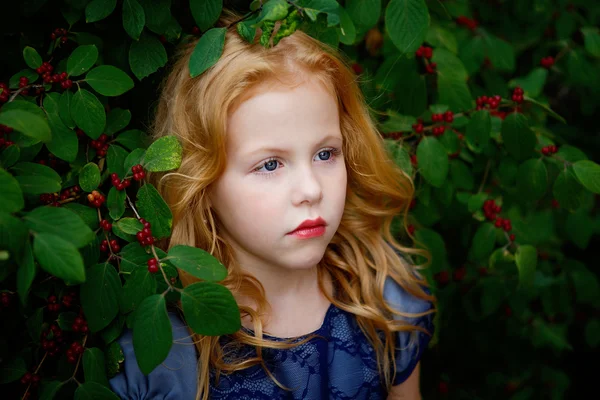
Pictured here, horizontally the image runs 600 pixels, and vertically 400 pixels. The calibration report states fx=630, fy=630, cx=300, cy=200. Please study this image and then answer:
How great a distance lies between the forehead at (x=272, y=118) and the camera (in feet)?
4.16

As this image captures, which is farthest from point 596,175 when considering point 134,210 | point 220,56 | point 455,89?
point 134,210

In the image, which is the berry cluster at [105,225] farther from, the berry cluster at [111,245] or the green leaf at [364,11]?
the green leaf at [364,11]

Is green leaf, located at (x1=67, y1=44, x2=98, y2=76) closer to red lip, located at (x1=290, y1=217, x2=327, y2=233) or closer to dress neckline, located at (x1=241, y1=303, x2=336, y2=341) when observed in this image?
red lip, located at (x1=290, y1=217, x2=327, y2=233)

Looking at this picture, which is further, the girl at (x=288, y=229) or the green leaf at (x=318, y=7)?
the girl at (x=288, y=229)

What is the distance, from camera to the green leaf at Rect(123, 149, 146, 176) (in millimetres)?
1304

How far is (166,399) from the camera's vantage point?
1.33 meters

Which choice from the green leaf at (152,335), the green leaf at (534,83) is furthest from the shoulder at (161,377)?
the green leaf at (534,83)

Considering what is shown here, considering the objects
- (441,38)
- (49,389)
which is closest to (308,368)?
(49,389)

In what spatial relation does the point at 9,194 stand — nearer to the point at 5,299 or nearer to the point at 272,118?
the point at 5,299

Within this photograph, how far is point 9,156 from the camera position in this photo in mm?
1166

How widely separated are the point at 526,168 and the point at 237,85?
818 millimetres

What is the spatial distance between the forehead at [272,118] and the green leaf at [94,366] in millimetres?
504

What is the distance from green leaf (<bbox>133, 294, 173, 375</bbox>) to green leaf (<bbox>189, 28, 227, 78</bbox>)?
46 centimetres

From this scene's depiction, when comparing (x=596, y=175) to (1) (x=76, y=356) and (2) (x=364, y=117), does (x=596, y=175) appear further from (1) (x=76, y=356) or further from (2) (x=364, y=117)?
(1) (x=76, y=356)
